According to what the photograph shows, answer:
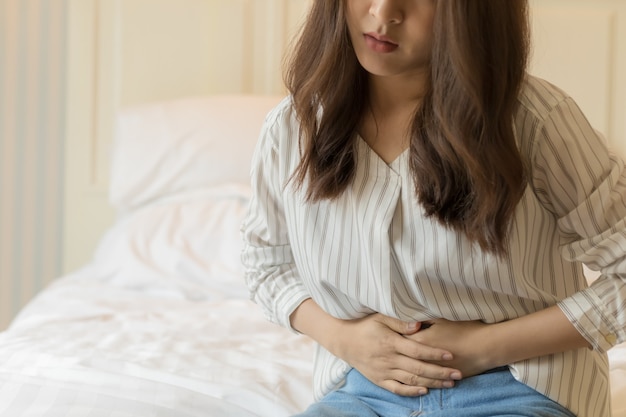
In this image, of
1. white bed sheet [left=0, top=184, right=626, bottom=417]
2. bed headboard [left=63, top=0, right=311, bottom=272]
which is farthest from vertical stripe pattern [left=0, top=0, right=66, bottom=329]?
white bed sheet [left=0, top=184, right=626, bottom=417]

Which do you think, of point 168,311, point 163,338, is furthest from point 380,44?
point 168,311

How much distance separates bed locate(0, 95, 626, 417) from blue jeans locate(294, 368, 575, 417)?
23cm

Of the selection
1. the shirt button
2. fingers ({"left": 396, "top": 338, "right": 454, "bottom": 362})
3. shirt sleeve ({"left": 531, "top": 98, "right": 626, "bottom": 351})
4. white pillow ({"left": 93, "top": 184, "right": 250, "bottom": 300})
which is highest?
shirt sleeve ({"left": 531, "top": 98, "right": 626, "bottom": 351})

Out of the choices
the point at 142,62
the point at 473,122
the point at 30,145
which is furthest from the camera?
the point at 30,145

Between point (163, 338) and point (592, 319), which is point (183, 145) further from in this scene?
point (592, 319)

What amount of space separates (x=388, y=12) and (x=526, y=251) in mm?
321

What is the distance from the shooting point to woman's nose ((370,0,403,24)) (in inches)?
41.8

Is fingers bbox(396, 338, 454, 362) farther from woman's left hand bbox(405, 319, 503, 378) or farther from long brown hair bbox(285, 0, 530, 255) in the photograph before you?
long brown hair bbox(285, 0, 530, 255)

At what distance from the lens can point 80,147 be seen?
300 cm

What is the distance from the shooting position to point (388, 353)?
1.14m

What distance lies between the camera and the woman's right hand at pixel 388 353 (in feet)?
3.65

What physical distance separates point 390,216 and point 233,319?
95 cm

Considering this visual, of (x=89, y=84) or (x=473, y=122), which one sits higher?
(x=473, y=122)

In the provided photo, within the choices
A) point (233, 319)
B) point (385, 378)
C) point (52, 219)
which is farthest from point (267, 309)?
→ point (52, 219)
